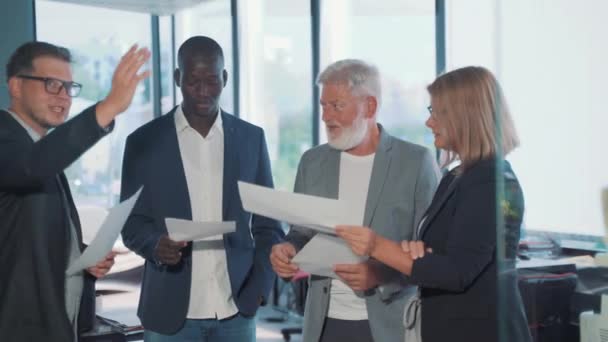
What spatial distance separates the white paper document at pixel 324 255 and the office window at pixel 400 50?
10.8 ft

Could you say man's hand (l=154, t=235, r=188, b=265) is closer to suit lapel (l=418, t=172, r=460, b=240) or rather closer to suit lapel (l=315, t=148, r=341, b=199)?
suit lapel (l=315, t=148, r=341, b=199)

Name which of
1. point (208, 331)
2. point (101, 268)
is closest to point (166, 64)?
point (208, 331)

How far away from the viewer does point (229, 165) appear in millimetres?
2375

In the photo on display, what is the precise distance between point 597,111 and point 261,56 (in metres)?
6.99

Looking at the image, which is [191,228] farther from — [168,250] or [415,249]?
[415,249]

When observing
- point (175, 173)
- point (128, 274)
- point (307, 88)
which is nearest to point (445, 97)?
point (175, 173)

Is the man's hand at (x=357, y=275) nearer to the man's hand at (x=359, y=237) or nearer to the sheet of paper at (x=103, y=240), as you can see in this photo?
the man's hand at (x=359, y=237)

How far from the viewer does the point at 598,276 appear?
1764 mm

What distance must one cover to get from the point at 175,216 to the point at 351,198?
0.59m

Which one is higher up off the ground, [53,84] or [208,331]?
[53,84]

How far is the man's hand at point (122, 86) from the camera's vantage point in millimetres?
1639

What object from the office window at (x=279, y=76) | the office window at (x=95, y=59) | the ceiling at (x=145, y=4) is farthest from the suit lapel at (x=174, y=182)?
the ceiling at (x=145, y=4)

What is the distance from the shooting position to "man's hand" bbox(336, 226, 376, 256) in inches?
70.3

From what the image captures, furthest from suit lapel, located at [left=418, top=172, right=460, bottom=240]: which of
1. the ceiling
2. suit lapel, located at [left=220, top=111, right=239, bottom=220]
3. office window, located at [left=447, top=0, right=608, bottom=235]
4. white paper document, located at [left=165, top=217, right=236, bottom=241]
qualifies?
the ceiling
